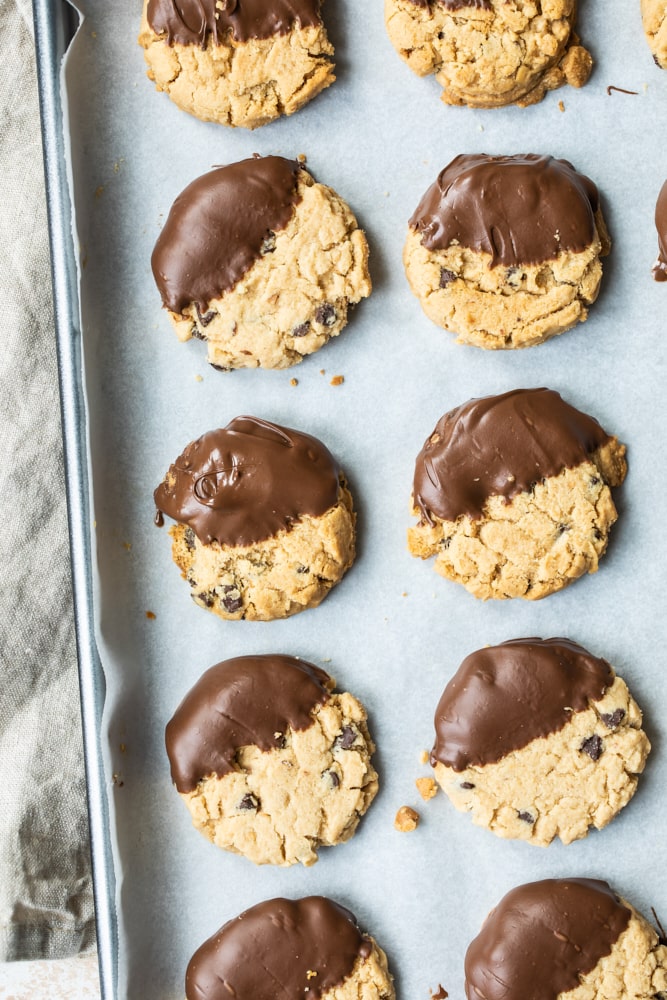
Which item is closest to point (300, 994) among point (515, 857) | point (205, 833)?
point (205, 833)

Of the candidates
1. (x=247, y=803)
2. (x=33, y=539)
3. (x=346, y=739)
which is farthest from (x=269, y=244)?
(x=247, y=803)

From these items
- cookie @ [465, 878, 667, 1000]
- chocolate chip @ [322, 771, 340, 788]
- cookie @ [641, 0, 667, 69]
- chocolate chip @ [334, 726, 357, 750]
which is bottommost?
cookie @ [465, 878, 667, 1000]

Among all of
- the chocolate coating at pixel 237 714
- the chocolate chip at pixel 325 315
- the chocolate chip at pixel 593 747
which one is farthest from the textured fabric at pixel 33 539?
the chocolate chip at pixel 593 747

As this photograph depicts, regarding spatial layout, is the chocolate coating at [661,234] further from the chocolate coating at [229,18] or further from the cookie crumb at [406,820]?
the cookie crumb at [406,820]

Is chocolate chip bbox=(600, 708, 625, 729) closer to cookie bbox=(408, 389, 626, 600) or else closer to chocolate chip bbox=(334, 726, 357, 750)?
cookie bbox=(408, 389, 626, 600)

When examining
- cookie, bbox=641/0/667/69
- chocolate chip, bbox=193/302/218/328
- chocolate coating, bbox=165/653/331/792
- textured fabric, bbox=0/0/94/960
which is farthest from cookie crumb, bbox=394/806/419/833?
cookie, bbox=641/0/667/69

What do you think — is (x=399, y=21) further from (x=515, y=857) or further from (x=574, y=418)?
(x=515, y=857)

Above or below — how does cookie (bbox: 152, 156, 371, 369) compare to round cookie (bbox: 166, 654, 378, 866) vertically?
above
